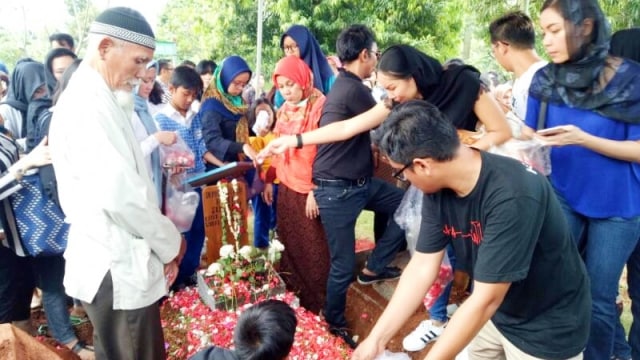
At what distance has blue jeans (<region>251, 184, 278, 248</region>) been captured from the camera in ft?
13.9

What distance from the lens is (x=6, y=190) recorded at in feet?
7.26

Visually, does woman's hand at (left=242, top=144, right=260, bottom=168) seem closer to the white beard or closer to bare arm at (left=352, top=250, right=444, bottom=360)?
the white beard

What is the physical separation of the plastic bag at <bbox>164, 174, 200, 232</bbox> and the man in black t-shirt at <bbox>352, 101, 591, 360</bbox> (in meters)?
2.03

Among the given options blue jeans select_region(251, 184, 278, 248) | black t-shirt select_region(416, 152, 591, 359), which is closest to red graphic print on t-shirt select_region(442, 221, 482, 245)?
black t-shirt select_region(416, 152, 591, 359)

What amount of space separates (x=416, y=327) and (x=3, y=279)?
249 cm

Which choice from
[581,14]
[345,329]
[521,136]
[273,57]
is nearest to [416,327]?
[345,329]

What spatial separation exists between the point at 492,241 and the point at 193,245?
279 centimetres

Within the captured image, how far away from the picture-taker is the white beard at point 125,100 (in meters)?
1.80

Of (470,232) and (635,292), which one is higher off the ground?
(470,232)

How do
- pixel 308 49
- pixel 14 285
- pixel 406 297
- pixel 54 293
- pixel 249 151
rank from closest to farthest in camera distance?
1. pixel 406 297
2. pixel 14 285
3. pixel 54 293
4. pixel 249 151
5. pixel 308 49

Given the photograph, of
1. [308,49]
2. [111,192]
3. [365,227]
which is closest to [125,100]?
[111,192]

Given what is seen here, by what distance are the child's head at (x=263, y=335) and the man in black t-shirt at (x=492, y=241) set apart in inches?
11.1

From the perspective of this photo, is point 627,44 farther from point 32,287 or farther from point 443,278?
point 32,287

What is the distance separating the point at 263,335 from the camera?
1558mm
